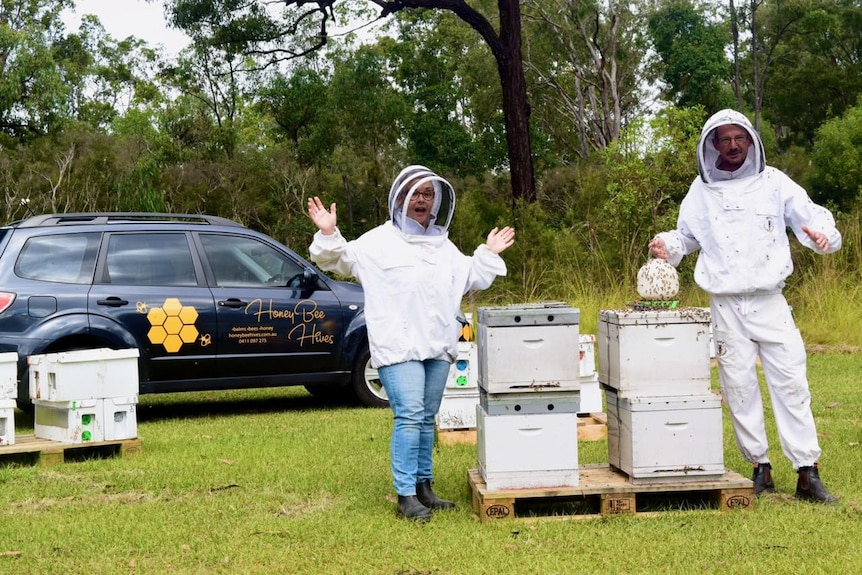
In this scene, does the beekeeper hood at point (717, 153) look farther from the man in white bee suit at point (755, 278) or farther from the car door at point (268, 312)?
the car door at point (268, 312)

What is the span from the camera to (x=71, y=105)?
52844mm

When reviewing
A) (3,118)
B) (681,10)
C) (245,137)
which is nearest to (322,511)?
(3,118)

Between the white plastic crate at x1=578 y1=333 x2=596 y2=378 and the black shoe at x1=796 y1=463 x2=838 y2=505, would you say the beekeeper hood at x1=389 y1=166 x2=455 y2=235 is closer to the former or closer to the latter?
the black shoe at x1=796 y1=463 x2=838 y2=505

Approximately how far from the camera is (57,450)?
25.2ft

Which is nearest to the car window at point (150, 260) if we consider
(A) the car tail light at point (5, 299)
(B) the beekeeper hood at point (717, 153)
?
(A) the car tail light at point (5, 299)

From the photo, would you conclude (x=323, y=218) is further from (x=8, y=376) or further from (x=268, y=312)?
(x=268, y=312)

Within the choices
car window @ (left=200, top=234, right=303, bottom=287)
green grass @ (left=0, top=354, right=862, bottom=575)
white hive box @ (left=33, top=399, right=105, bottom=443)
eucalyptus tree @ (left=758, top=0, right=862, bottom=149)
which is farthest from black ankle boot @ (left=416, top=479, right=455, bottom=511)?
eucalyptus tree @ (left=758, top=0, right=862, bottom=149)

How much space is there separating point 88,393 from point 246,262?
2.61 meters

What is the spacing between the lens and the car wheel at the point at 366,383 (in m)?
10.1

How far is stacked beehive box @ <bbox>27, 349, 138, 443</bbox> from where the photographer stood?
7.70m

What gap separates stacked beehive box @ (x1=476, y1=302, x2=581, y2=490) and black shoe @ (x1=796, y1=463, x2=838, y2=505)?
52.3 inches

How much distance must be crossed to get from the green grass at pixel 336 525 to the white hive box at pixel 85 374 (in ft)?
1.67

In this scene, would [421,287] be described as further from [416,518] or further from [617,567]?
[617,567]

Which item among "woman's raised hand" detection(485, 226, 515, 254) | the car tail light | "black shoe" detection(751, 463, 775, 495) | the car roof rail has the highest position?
the car roof rail
